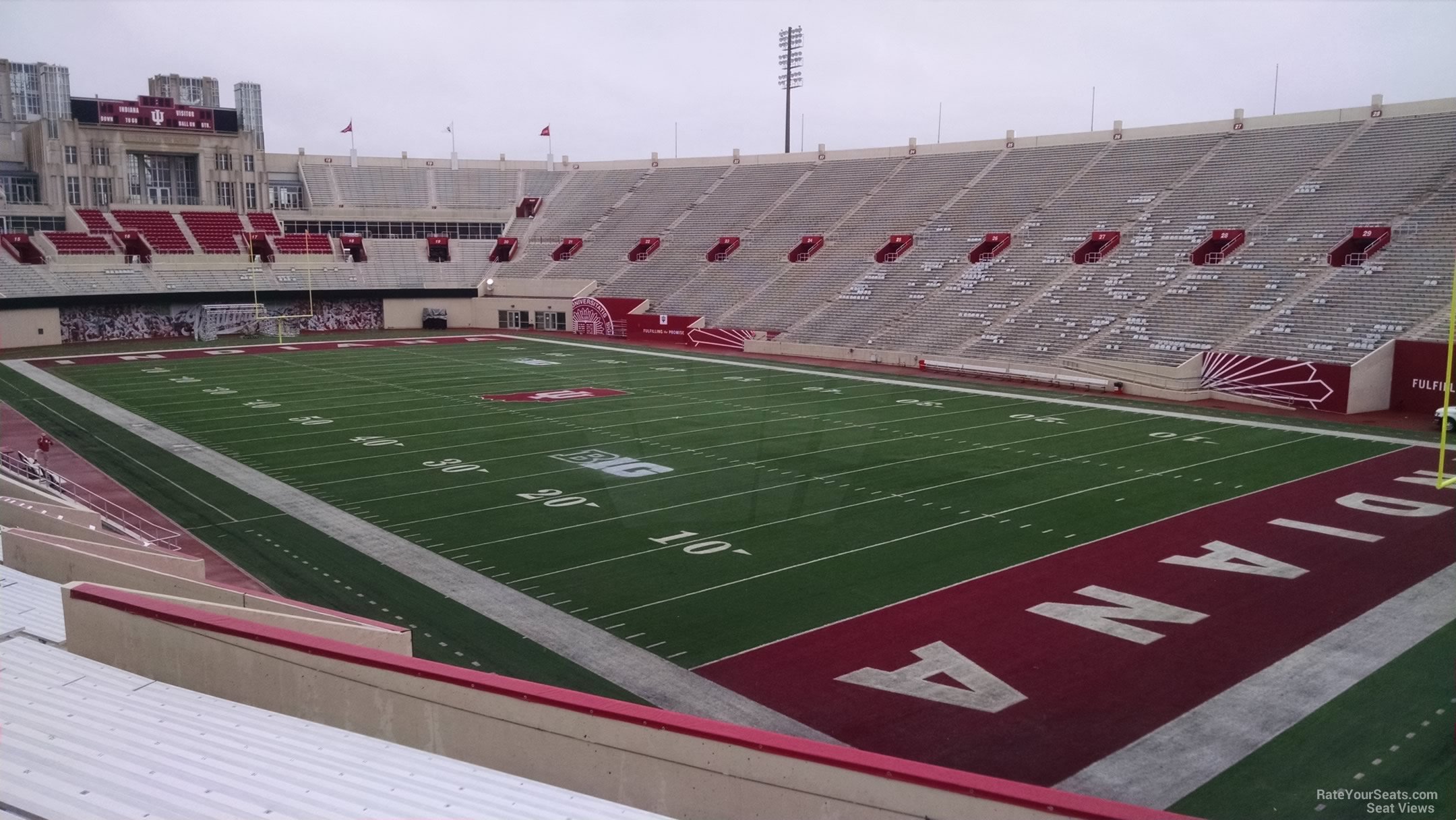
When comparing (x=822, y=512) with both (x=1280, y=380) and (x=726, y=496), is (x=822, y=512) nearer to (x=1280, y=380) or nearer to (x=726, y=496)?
(x=726, y=496)

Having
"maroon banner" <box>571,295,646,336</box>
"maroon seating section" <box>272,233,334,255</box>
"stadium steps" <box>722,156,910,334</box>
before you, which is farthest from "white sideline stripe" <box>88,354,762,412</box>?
"maroon seating section" <box>272,233,334,255</box>

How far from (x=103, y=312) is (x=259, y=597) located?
42.2 metres

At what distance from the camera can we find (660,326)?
45.4 meters

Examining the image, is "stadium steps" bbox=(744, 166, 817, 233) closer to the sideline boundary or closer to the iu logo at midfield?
the sideline boundary

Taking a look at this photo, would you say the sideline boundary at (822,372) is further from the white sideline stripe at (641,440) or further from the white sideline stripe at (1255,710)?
the white sideline stripe at (1255,710)

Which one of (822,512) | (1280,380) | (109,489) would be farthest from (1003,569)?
(1280,380)

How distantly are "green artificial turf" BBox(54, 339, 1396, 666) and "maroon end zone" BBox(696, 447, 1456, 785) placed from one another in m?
0.61

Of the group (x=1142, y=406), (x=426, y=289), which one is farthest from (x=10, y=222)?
(x=1142, y=406)

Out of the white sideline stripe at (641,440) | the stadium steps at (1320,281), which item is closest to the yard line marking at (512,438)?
the white sideline stripe at (641,440)

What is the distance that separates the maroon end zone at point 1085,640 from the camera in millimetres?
8805

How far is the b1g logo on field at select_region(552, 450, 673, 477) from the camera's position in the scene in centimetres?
1842

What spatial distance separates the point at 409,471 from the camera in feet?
60.8

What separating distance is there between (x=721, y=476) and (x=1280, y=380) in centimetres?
1743

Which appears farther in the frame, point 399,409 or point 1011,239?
point 1011,239
